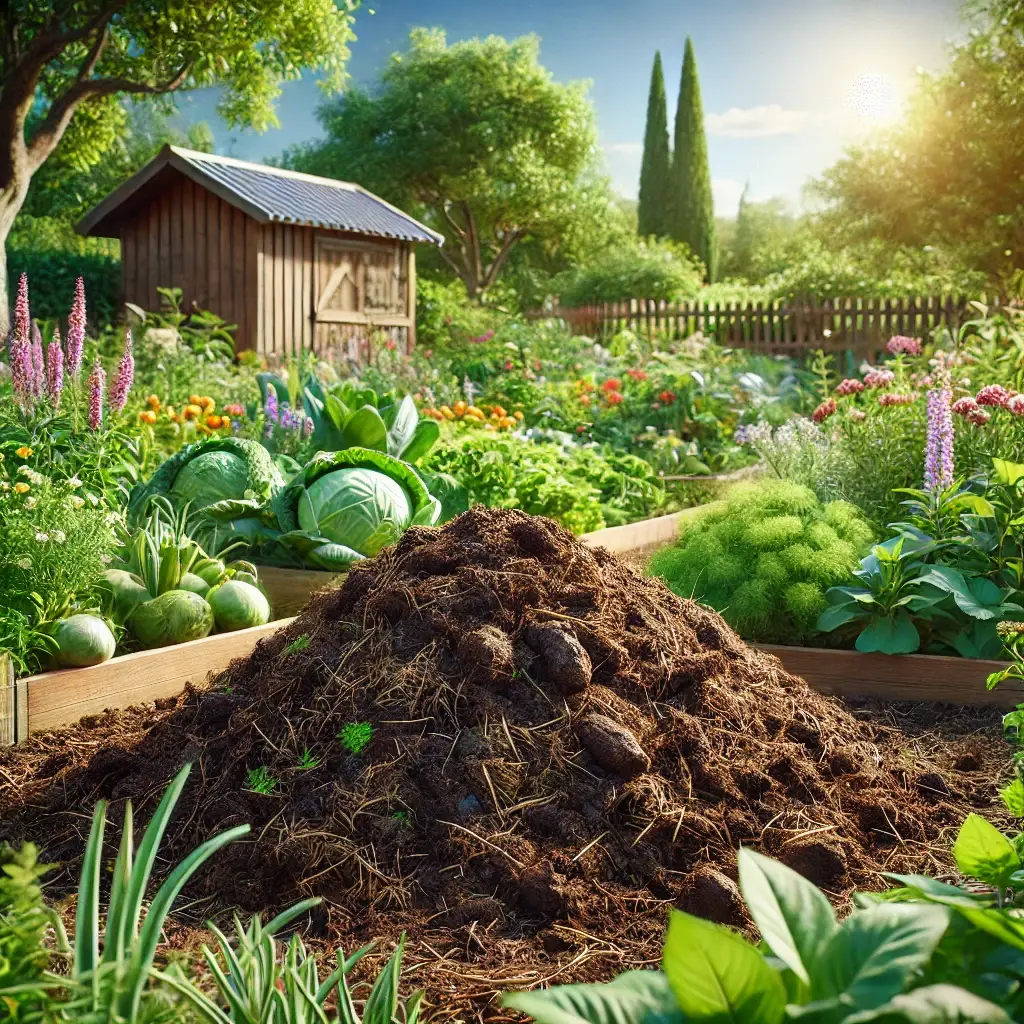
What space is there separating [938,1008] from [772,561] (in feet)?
11.5

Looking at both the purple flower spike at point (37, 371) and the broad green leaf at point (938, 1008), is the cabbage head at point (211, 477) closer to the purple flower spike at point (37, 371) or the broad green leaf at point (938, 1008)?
the purple flower spike at point (37, 371)

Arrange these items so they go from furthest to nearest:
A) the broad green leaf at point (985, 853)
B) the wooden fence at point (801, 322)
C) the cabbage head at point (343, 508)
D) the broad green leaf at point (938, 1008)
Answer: the wooden fence at point (801, 322) < the cabbage head at point (343, 508) < the broad green leaf at point (985, 853) < the broad green leaf at point (938, 1008)

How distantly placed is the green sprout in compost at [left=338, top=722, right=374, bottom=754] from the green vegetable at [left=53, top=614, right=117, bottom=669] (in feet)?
4.43

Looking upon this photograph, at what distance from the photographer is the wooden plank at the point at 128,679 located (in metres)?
3.49

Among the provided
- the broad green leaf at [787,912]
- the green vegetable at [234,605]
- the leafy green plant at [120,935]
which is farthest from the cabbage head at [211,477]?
the broad green leaf at [787,912]

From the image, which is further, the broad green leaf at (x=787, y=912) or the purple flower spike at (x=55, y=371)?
the purple flower spike at (x=55, y=371)

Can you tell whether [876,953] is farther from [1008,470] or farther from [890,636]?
[890,636]

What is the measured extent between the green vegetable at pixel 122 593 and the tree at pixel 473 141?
30754 millimetres

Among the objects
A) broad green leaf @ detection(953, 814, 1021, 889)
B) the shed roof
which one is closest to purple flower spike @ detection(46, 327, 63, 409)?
broad green leaf @ detection(953, 814, 1021, 889)

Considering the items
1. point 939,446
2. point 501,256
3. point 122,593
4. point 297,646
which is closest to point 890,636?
point 939,446

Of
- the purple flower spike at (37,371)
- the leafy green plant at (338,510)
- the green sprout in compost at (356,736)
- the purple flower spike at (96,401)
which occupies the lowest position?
the green sprout in compost at (356,736)

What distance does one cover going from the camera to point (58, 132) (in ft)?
48.3

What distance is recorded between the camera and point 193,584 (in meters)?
4.30

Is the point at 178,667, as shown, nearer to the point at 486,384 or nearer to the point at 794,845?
the point at 794,845
